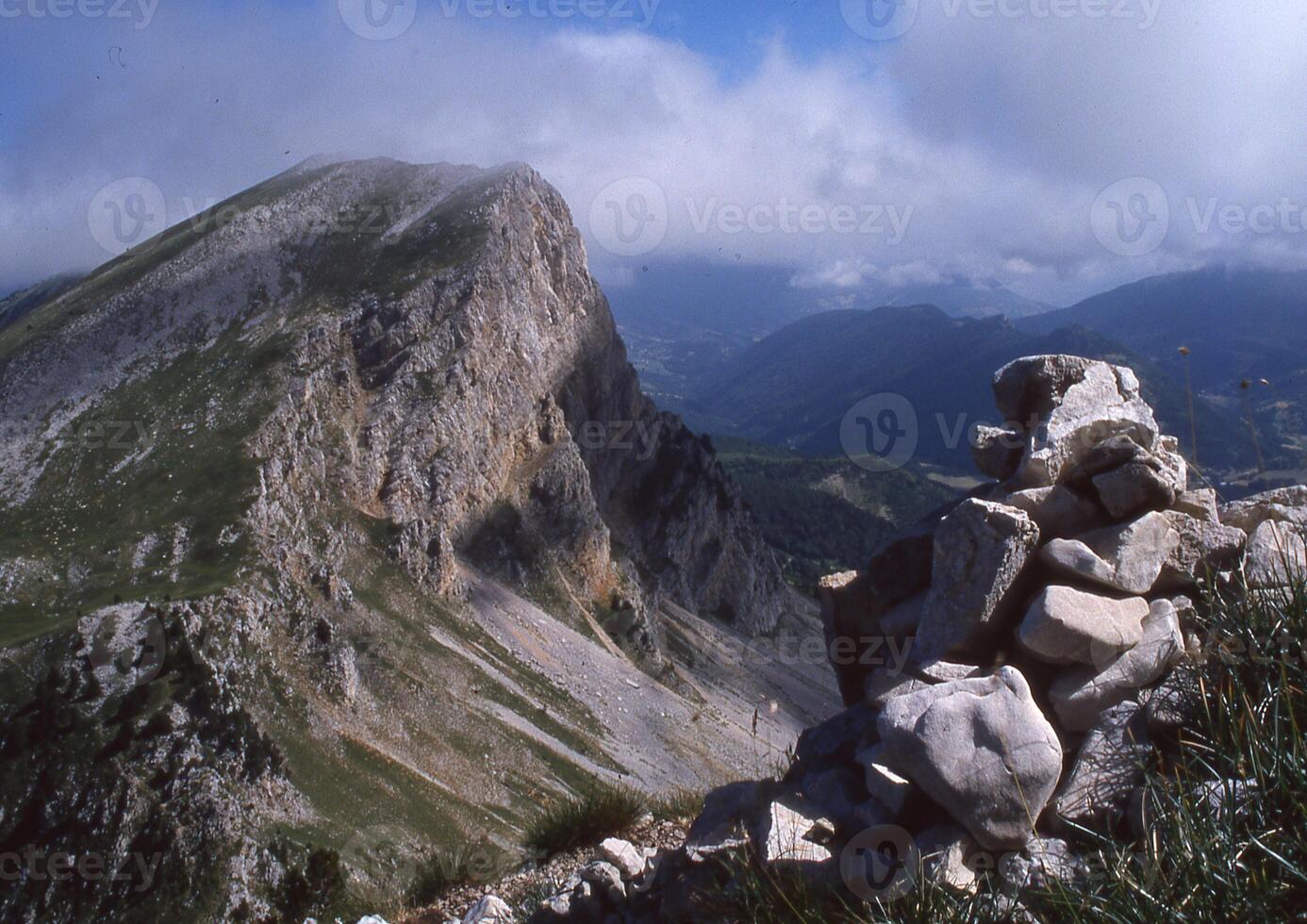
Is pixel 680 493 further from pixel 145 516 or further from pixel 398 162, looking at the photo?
pixel 145 516

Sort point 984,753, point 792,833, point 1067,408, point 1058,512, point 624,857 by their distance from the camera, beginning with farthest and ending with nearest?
1. point 1067,408
2. point 1058,512
3. point 624,857
4. point 792,833
5. point 984,753

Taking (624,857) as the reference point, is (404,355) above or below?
above

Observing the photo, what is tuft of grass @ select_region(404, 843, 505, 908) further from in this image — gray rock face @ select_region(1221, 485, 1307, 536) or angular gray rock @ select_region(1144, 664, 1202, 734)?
gray rock face @ select_region(1221, 485, 1307, 536)

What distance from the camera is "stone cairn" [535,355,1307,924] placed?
7703 millimetres

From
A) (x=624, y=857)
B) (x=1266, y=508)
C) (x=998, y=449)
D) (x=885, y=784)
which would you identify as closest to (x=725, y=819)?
(x=624, y=857)

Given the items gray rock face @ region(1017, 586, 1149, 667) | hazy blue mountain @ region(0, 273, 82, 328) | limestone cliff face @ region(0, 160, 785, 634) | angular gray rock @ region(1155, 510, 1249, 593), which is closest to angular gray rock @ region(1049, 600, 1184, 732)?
gray rock face @ region(1017, 586, 1149, 667)

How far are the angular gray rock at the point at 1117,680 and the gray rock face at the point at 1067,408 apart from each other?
10.1 ft

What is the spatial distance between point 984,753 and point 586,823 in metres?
6.73

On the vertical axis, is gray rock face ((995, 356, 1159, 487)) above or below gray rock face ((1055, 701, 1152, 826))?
above

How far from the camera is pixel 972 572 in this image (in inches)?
405

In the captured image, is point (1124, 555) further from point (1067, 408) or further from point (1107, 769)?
point (1067, 408)

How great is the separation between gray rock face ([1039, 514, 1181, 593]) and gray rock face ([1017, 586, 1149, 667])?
13.1 inches

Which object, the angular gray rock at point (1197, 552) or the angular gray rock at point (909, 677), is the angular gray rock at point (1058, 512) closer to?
the angular gray rock at point (1197, 552)

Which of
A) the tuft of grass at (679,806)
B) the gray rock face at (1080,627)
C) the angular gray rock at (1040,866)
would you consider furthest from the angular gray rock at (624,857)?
the gray rock face at (1080,627)
